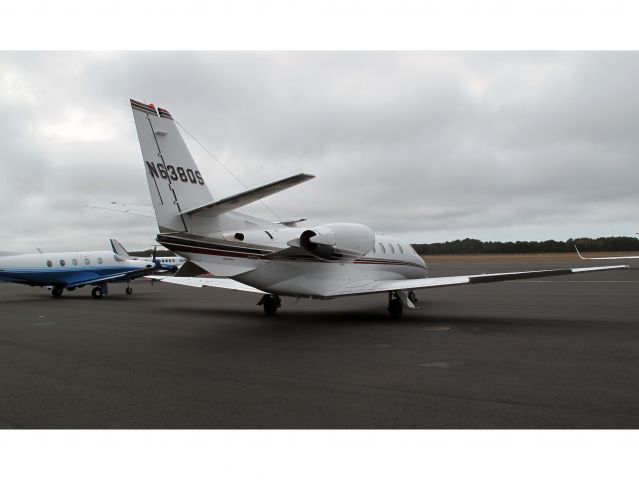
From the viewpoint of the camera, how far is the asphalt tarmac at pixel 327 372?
5.67 m

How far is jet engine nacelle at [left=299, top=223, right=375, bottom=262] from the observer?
13078 millimetres

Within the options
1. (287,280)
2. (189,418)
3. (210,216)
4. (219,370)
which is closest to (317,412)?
(189,418)

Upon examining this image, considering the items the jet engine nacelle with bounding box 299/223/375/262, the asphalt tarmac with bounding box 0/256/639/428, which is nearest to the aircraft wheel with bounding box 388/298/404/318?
the asphalt tarmac with bounding box 0/256/639/428

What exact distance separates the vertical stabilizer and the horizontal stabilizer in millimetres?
357

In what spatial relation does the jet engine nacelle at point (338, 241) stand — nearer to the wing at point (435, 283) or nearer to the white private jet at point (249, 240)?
the white private jet at point (249, 240)

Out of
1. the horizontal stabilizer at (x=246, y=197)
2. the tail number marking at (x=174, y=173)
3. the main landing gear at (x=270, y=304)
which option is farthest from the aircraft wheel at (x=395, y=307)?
the tail number marking at (x=174, y=173)

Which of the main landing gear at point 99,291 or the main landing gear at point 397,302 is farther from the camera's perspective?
the main landing gear at point 99,291

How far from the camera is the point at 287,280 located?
1354 centimetres

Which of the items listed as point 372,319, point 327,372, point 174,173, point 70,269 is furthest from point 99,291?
point 327,372

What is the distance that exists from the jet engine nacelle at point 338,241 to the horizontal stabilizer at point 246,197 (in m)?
2.65

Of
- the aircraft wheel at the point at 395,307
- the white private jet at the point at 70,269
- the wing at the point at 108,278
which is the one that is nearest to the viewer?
the aircraft wheel at the point at 395,307

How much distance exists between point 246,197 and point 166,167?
8.04 feet

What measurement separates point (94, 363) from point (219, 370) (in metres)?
2.59

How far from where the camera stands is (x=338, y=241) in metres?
13.6
